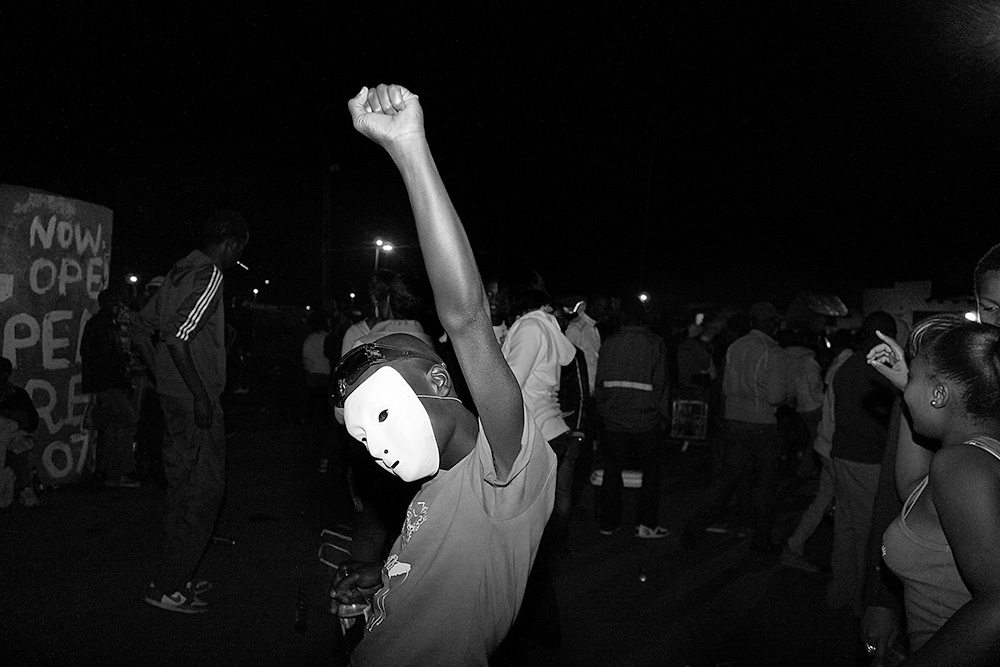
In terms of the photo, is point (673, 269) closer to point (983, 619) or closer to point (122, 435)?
point (122, 435)

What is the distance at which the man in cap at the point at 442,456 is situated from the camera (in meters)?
1.66

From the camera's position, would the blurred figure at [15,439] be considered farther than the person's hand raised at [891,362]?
Yes

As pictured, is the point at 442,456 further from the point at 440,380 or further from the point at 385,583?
the point at 385,583

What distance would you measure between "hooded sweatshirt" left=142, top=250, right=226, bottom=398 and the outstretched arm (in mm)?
3457

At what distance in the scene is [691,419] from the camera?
41.8ft

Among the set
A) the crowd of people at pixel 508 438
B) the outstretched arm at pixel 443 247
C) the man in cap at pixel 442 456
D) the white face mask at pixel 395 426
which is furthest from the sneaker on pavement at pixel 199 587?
the outstretched arm at pixel 443 247

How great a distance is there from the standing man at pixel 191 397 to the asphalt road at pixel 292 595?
48cm

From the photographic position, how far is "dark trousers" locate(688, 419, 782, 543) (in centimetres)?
737

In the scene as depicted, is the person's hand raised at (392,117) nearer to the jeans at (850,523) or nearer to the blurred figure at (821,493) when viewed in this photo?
the jeans at (850,523)

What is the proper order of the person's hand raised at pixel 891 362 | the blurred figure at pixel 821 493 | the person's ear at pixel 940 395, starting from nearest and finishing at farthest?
the person's ear at pixel 940 395, the person's hand raised at pixel 891 362, the blurred figure at pixel 821 493

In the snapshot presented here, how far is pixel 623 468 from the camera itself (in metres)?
7.91

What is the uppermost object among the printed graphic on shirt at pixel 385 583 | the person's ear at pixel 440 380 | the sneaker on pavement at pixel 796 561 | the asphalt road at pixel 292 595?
the person's ear at pixel 440 380

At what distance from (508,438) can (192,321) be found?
3.60 m

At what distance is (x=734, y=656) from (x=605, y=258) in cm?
4054
